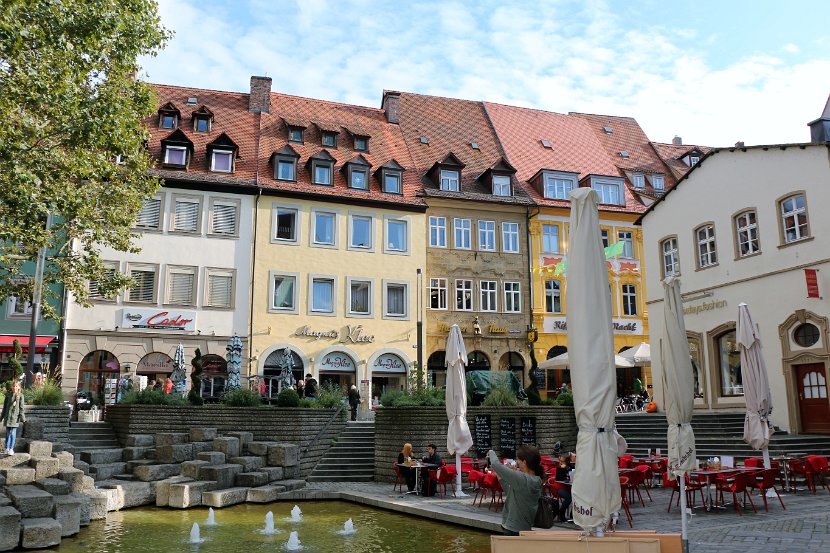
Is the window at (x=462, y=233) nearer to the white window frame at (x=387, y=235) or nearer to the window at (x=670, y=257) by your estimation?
the white window frame at (x=387, y=235)

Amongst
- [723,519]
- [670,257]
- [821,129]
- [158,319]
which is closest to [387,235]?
[158,319]

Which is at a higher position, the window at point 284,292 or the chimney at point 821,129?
the chimney at point 821,129

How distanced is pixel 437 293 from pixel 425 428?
15.6 meters

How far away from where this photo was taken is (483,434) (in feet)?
63.4

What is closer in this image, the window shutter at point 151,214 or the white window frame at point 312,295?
the window shutter at point 151,214

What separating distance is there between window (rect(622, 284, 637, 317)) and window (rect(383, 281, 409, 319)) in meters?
11.4

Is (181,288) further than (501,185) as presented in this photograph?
No

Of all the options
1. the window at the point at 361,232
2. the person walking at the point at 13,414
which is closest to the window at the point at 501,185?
the window at the point at 361,232

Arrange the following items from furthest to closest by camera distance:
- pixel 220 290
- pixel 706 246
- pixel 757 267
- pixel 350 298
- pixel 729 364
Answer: pixel 350 298
pixel 220 290
pixel 706 246
pixel 729 364
pixel 757 267

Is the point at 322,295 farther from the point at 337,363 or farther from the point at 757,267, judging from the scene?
the point at 757,267

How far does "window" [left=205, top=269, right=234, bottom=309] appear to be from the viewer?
30.7 meters

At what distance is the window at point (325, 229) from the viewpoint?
3278 centimetres

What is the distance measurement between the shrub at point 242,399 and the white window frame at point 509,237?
710 inches

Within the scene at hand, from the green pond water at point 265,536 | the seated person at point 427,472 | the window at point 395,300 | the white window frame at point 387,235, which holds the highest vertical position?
the white window frame at point 387,235
